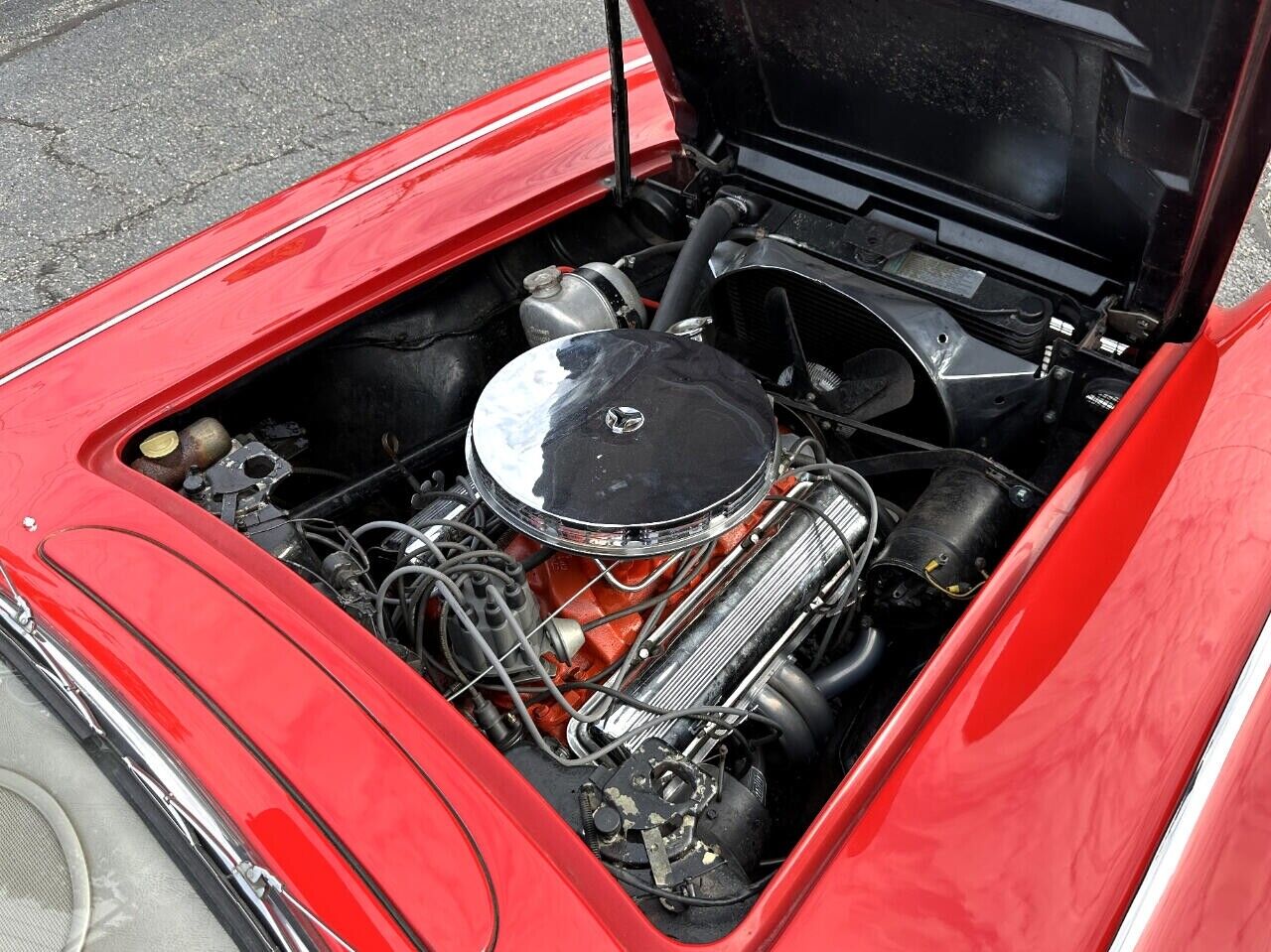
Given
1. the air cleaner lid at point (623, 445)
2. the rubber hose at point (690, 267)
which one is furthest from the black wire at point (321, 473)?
the rubber hose at point (690, 267)

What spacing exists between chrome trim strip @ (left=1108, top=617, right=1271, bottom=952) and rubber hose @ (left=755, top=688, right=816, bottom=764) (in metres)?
0.46

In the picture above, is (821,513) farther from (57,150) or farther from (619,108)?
(57,150)

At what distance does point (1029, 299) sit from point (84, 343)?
1484 mm

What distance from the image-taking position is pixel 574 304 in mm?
1752

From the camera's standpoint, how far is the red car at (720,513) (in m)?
1.06

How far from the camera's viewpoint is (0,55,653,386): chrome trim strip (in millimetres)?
1683

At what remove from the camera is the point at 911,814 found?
3.46ft

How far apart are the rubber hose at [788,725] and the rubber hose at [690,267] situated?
67 centimetres

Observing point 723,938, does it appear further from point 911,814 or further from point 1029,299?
point 1029,299

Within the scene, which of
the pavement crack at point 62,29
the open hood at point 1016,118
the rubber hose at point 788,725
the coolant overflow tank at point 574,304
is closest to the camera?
the open hood at point 1016,118

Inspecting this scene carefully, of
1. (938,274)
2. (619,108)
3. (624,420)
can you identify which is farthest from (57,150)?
(938,274)

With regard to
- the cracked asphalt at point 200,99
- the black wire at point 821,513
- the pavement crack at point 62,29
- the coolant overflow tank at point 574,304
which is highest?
the pavement crack at point 62,29

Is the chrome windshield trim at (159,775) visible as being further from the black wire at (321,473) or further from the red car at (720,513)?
the black wire at (321,473)

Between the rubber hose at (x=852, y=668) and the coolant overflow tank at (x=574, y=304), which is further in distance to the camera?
the coolant overflow tank at (x=574, y=304)
